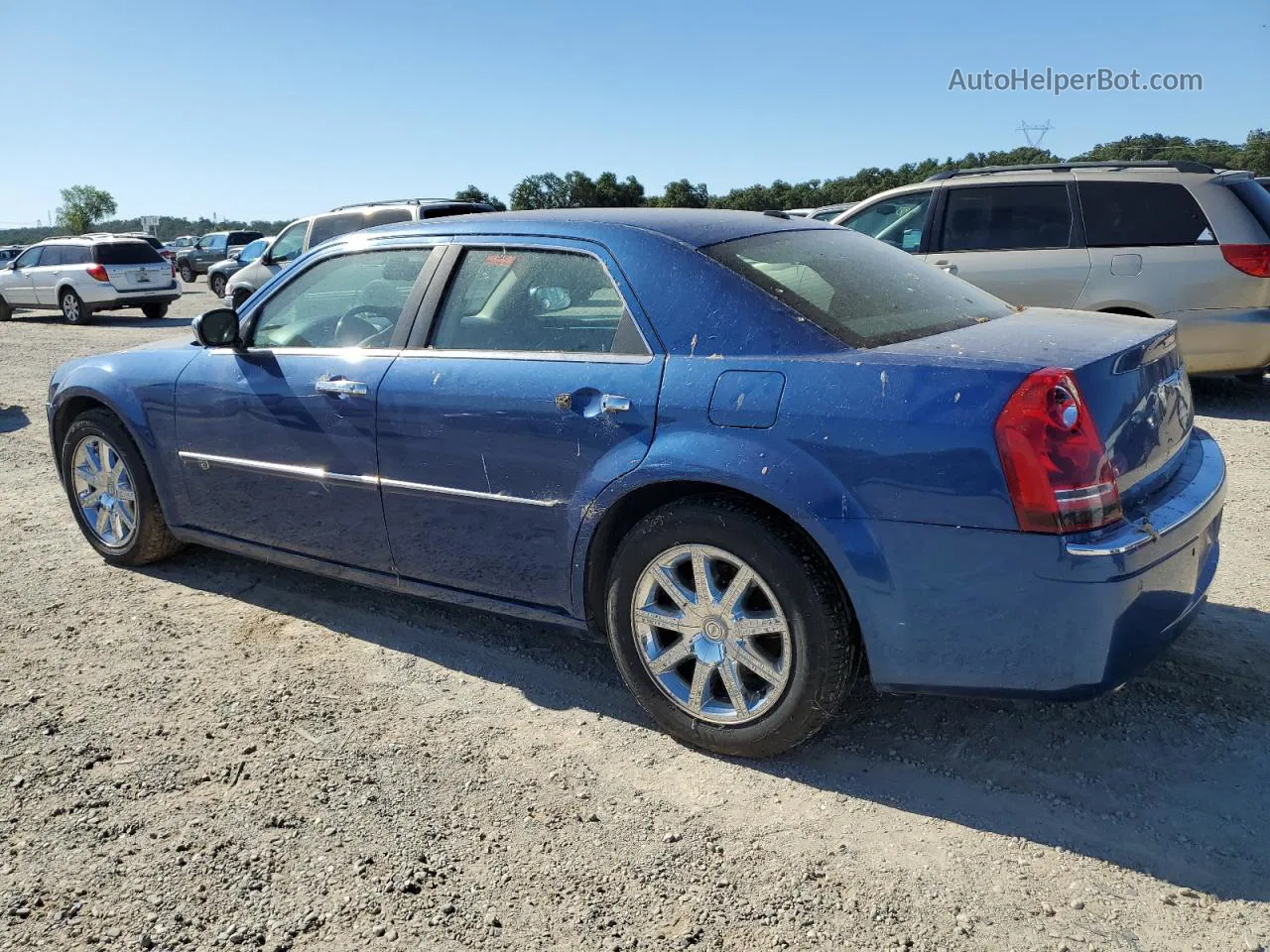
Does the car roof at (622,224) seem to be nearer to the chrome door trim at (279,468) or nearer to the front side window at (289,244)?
the chrome door trim at (279,468)

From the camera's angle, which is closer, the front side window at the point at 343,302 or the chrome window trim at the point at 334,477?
the chrome window trim at the point at 334,477

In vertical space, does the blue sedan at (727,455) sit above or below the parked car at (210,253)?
below

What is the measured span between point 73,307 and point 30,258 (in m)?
2.04

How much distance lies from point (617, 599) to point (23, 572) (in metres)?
3.41

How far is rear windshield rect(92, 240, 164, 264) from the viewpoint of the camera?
64.1 ft

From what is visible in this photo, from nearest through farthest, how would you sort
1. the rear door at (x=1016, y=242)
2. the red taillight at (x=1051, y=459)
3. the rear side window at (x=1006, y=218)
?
the red taillight at (x=1051, y=459), the rear door at (x=1016, y=242), the rear side window at (x=1006, y=218)

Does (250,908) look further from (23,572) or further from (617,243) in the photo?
(23,572)

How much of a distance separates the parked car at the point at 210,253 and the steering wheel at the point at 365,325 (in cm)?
3177

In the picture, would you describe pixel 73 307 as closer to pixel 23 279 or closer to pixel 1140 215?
pixel 23 279

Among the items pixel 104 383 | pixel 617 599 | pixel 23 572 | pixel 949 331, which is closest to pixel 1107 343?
pixel 949 331

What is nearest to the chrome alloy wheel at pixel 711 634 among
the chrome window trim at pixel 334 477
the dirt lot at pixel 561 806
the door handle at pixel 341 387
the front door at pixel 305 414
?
the dirt lot at pixel 561 806

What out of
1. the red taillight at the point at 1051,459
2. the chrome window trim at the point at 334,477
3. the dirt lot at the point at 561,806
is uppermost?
the red taillight at the point at 1051,459

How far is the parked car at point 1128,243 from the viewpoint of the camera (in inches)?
295

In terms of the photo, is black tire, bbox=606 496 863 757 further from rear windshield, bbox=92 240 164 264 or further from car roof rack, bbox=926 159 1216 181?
rear windshield, bbox=92 240 164 264
